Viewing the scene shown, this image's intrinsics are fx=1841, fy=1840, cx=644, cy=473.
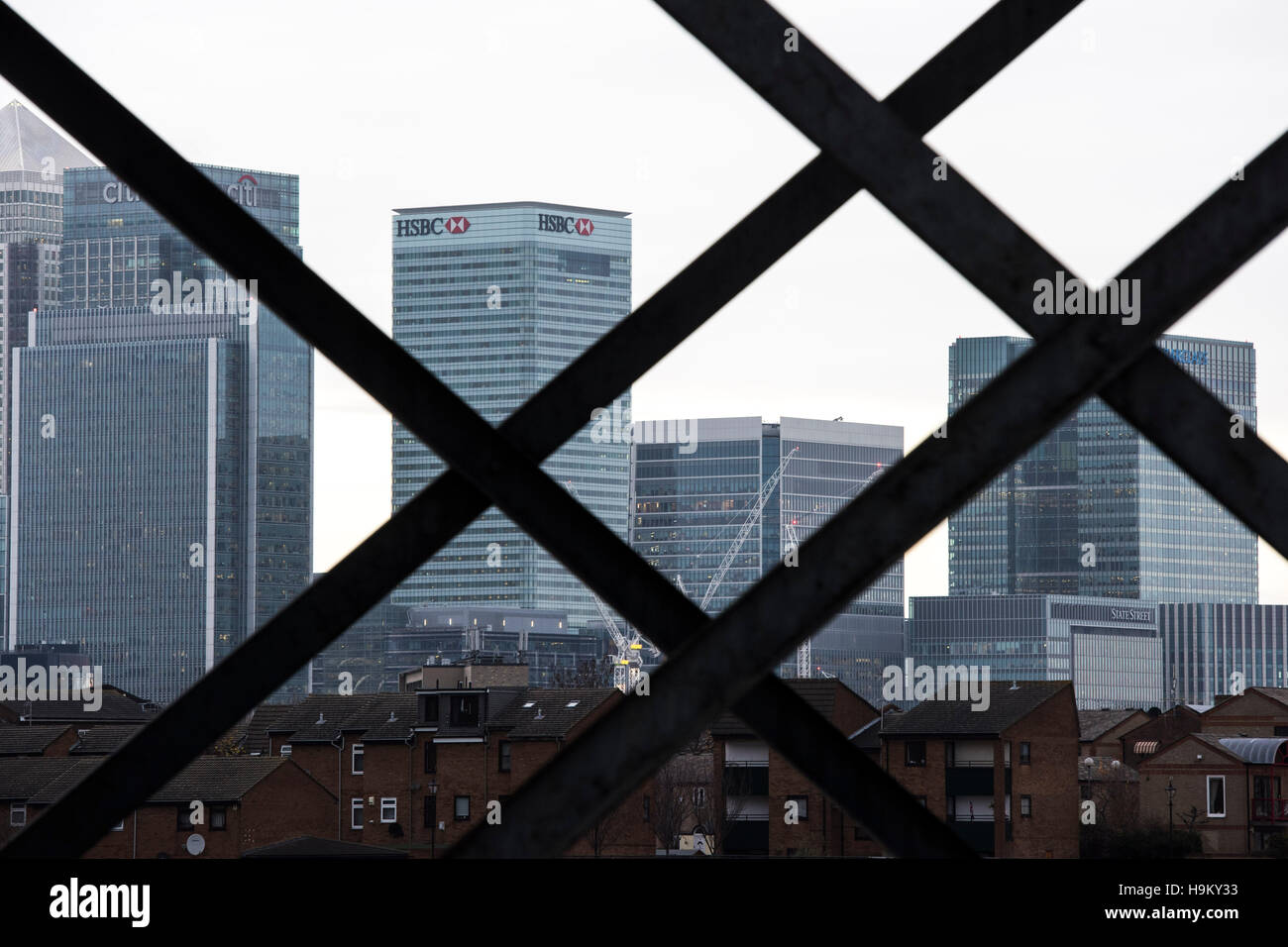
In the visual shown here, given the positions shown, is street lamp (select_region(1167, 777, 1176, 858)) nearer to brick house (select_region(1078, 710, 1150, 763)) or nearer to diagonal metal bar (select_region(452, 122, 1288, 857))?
brick house (select_region(1078, 710, 1150, 763))

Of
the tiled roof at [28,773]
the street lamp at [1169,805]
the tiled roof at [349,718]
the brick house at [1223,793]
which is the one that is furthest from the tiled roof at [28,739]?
the brick house at [1223,793]

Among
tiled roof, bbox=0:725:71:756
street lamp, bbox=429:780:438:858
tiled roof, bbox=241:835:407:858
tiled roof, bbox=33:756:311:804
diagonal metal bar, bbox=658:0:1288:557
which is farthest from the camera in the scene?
street lamp, bbox=429:780:438:858

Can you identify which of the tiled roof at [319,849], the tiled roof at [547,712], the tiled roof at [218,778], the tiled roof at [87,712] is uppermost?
the tiled roof at [547,712]

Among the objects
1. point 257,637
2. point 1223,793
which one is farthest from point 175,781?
point 257,637

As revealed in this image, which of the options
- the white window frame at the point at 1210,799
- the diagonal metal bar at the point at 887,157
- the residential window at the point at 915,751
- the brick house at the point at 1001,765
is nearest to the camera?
the diagonal metal bar at the point at 887,157

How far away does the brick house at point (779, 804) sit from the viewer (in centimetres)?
9375


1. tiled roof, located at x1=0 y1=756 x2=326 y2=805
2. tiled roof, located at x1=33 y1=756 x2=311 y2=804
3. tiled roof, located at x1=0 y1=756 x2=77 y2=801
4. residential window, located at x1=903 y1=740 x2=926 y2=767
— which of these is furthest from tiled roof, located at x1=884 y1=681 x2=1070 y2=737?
tiled roof, located at x1=0 y1=756 x2=77 y2=801

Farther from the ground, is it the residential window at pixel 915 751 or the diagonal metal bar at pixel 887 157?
the diagonal metal bar at pixel 887 157

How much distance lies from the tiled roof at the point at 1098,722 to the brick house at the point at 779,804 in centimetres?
4174

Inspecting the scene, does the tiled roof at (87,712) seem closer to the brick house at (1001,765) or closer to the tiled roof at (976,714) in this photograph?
the tiled roof at (976,714)

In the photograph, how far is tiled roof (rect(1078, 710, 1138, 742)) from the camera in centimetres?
14025

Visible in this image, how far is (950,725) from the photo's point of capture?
9706 cm

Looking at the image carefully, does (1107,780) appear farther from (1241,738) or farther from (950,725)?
(950,725)

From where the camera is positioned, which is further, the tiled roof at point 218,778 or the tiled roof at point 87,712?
the tiled roof at point 87,712
